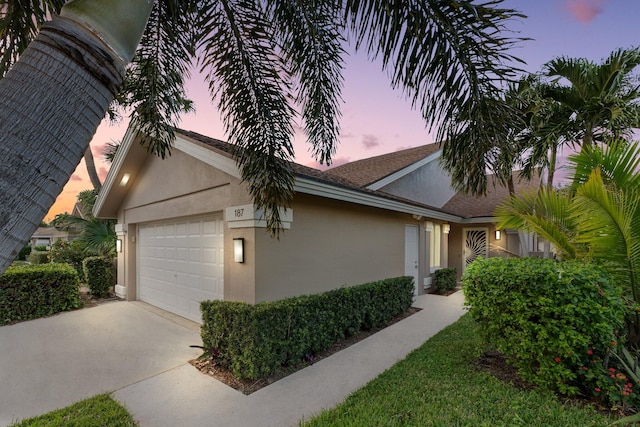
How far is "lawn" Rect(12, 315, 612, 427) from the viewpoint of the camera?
3154 millimetres

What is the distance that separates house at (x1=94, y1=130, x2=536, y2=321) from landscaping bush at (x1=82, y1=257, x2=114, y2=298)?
1.95 feet

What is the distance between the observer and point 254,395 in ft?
13.5

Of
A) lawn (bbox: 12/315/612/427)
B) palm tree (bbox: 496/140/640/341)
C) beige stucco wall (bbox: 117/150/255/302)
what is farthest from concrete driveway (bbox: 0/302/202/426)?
palm tree (bbox: 496/140/640/341)

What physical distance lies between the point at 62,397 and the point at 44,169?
4486mm

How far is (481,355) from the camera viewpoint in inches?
197

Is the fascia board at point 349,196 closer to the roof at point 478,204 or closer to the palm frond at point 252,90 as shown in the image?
Result: the palm frond at point 252,90

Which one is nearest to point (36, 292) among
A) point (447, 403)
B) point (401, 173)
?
point (447, 403)

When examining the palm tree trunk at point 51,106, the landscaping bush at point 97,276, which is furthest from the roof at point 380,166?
the palm tree trunk at point 51,106

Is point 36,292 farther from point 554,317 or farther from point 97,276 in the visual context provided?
point 554,317

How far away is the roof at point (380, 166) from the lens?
11934mm

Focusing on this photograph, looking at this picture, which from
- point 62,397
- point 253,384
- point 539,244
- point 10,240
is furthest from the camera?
point 539,244

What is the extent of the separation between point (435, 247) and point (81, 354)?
11583mm

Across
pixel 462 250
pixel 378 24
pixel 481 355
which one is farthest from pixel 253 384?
pixel 462 250

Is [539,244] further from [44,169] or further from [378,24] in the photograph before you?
[44,169]
